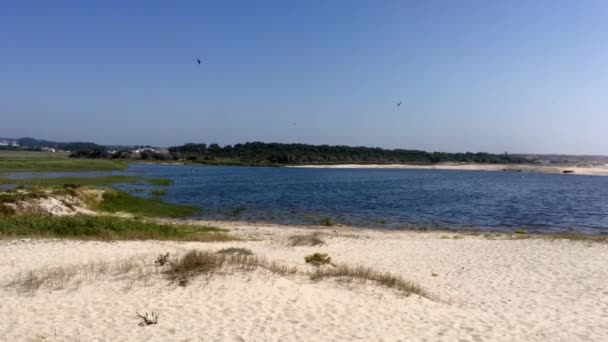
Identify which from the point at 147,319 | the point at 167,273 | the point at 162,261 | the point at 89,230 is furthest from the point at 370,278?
the point at 89,230

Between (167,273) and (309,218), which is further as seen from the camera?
(309,218)

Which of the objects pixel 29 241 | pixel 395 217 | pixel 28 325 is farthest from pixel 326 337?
pixel 395 217

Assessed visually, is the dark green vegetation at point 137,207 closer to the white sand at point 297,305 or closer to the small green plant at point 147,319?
the white sand at point 297,305

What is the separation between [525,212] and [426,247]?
934 inches

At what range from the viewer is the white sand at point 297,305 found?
9.07 m

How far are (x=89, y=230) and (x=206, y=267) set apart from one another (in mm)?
10602

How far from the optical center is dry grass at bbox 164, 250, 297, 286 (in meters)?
12.1

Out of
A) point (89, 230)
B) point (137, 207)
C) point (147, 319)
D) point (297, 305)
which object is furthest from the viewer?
point (137, 207)

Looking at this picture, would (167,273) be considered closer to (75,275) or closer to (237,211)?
(75,275)

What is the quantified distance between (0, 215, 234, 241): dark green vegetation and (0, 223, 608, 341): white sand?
221 centimetres

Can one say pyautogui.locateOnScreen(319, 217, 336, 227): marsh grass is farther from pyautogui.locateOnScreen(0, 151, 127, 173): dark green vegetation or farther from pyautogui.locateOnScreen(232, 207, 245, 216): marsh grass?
pyautogui.locateOnScreen(0, 151, 127, 173): dark green vegetation

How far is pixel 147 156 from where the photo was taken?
540ft

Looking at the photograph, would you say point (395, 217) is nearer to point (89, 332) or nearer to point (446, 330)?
point (446, 330)

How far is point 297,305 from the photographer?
1070 cm
